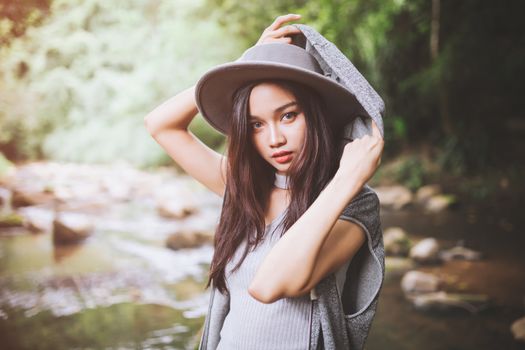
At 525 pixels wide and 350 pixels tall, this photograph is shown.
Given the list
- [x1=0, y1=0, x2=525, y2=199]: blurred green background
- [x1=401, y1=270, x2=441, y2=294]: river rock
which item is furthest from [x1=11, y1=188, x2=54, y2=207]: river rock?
[x1=401, y1=270, x2=441, y2=294]: river rock

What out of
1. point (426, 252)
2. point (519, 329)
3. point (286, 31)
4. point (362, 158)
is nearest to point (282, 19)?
point (286, 31)

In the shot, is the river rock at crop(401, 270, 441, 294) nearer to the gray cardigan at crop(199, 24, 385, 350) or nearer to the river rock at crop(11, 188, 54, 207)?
the gray cardigan at crop(199, 24, 385, 350)

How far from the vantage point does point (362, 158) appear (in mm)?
922

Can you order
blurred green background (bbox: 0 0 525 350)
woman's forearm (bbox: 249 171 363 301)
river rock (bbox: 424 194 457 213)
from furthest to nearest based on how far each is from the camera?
river rock (bbox: 424 194 457 213) → blurred green background (bbox: 0 0 525 350) → woman's forearm (bbox: 249 171 363 301)

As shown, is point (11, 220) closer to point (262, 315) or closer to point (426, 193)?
point (262, 315)

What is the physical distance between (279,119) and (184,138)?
0.32 meters

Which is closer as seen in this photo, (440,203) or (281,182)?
(281,182)

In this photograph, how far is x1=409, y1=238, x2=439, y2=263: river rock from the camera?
4215mm

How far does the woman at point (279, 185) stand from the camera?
897 mm

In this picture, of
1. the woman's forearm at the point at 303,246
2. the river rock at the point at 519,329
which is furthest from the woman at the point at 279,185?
the river rock at the point at 519,329

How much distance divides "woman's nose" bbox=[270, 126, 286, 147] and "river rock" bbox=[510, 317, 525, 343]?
2528 mm

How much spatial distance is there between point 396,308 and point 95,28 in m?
4.79

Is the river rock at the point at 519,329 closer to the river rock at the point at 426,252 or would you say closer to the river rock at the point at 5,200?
the river rock at the point at 426,252

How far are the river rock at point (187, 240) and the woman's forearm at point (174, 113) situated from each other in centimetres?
370
